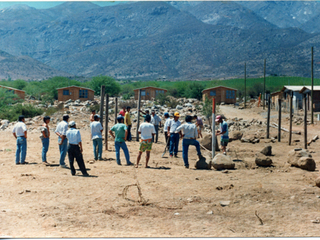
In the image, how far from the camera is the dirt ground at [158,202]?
650 cm

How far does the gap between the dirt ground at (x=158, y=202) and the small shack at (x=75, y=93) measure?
40.7 m

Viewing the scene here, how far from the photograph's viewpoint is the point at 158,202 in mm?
7973

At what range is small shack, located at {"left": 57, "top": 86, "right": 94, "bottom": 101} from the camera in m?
51.7

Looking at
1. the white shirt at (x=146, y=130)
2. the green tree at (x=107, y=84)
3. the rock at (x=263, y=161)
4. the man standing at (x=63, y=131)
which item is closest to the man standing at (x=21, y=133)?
the man standing at (x=63, y=131)

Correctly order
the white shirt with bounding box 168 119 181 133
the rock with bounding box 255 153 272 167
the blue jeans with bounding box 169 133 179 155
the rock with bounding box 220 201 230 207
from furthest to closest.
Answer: the blue jeans with bounding box 169 133 179 155 → the white shirt with bounding box 168 119 181 133 → the rock with bounding box 255 153 272 167 → the rock with bounding box 220 201 230 207

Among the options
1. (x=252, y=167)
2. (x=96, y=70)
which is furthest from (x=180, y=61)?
(x=252, y=167)

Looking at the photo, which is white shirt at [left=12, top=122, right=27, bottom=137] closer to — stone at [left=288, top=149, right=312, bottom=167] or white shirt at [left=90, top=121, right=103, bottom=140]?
white shirt at [left=90, top=121, right=103, bottom=140]

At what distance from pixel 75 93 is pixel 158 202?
45.4 meters

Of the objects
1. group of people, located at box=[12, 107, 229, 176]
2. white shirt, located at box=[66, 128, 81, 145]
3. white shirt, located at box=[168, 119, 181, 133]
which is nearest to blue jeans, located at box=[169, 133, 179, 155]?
white shirt, located at box=[168, 119, 181, 133]

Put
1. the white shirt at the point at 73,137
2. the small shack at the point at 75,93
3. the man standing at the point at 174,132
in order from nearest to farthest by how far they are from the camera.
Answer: the white shirt at the point at 73,137 < the man standing at the point at 174,132 < the small shack at the point at 75,93

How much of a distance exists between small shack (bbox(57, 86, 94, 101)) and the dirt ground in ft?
134

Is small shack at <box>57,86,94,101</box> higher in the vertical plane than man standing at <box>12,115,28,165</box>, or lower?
higher

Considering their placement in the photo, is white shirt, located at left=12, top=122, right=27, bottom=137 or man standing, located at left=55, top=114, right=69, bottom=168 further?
white shirt, located at left=12, top=122, right=27, bottom=137

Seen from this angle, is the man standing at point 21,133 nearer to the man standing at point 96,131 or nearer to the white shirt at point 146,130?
the man standing at point 96,131
